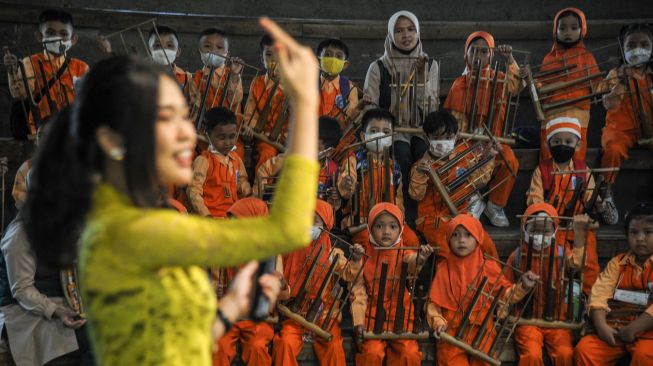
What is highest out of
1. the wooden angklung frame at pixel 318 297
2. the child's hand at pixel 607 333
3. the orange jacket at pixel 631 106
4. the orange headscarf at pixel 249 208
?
the orange jacket at pixel 631 106

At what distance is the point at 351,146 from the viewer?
21.5 feet

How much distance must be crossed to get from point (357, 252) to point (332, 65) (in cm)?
204

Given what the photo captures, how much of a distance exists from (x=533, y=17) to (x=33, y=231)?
25.4ft

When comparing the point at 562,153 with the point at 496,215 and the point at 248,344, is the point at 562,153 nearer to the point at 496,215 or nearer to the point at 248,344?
the point at 496,215

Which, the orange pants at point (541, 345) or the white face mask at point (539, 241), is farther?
the white face mask at point (539, 241)

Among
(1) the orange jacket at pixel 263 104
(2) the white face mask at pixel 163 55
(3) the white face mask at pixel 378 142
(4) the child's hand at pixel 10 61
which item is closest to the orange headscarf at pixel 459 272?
(3) the white face mask at pixel 378 142

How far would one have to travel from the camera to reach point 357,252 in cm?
584

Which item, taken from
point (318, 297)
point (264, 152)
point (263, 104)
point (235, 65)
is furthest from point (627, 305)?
point (235, 65)

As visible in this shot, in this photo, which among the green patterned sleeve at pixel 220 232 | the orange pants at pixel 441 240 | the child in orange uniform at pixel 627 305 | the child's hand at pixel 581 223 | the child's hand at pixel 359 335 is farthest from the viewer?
the orange pants at pixel 441 240

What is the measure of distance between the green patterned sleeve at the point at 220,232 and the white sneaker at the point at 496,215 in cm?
499

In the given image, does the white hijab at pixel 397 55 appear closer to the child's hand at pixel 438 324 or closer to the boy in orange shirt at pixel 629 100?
the boy in orange shirt at pixel 629 100

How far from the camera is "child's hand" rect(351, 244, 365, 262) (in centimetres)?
580

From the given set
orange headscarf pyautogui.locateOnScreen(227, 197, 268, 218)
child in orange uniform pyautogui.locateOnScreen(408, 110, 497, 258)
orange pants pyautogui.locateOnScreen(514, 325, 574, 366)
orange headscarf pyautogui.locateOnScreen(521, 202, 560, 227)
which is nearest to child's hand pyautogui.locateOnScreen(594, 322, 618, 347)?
orange pants pyautogui.locateOnScreen(514, 325, 574, 366)

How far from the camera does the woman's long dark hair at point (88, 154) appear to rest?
1897mm
